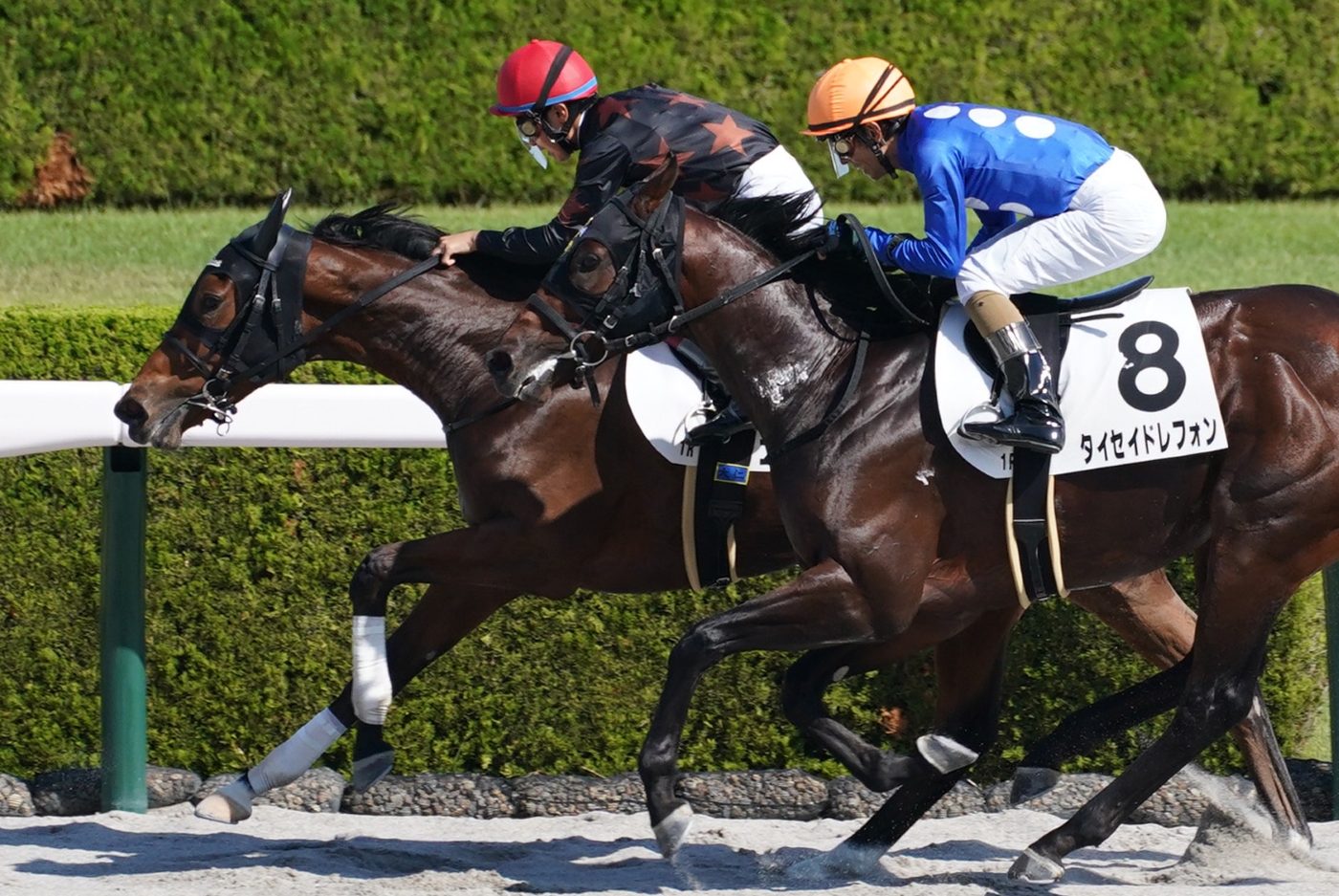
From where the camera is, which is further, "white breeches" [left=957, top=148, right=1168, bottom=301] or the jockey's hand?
the jockey's hand

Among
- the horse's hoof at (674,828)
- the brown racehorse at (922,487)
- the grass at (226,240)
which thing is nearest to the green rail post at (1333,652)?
the brown racehorse at (922,487)

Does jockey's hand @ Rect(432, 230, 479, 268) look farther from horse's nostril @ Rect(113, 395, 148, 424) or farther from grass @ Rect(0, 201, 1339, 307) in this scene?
grass @ Rect(0, 201, 1339, 307)

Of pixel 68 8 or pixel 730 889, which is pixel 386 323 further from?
pixel 68 8

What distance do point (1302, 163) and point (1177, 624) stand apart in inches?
275

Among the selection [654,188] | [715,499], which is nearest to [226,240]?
[715,499]

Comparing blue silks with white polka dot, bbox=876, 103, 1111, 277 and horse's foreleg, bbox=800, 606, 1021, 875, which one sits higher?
blue silks with white polka dot, bbox=876, 103, 1111, 277

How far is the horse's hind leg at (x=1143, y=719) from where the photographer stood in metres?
4.71

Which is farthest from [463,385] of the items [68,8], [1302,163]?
[1302,163]

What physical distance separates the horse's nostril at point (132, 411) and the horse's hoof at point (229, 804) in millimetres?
931

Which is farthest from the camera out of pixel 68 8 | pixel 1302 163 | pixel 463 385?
pixel 1302 163

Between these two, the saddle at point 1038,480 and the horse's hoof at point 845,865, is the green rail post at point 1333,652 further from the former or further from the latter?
the horse's hoof at point 845,865

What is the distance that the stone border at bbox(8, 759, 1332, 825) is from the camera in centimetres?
532

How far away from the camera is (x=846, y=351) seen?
448 cm

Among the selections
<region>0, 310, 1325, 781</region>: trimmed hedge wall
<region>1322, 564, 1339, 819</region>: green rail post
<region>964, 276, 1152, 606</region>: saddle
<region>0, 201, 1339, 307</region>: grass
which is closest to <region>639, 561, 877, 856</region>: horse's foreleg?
<region>964, 276, 1152, 606</region>: saddle
